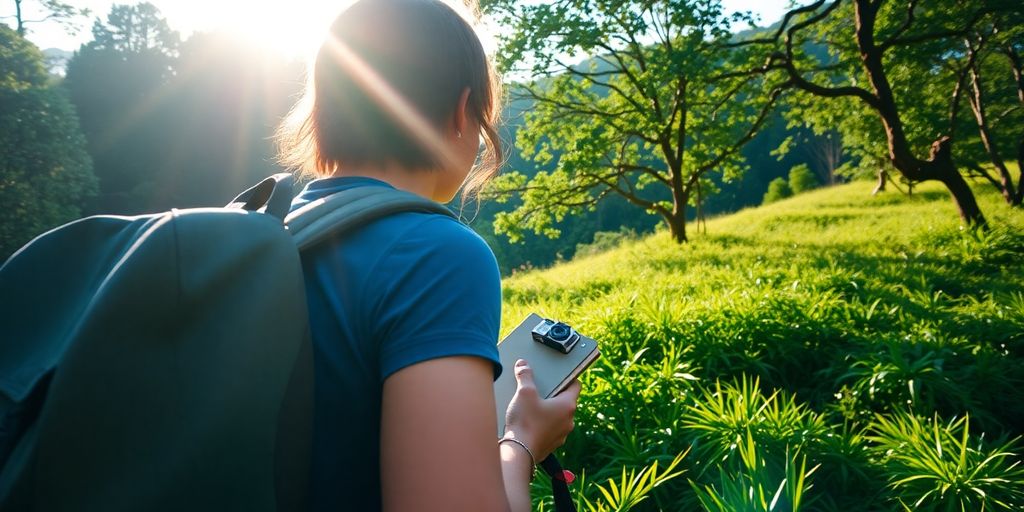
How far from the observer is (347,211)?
34.2 inches

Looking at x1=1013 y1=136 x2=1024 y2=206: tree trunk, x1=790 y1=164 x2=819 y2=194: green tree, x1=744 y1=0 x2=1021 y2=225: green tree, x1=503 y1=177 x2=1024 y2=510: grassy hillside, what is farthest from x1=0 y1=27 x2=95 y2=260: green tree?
x1=790 y1=164 x2=819 y2=194: green tree

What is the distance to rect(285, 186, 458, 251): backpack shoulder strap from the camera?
2.81 feet

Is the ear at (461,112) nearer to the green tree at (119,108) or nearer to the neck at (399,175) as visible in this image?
the neck at (399,175)

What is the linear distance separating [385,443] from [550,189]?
13.0m

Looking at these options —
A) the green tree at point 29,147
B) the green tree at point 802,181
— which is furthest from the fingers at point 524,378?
the green tree at point 802,181

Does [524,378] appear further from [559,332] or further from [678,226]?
[678,226]

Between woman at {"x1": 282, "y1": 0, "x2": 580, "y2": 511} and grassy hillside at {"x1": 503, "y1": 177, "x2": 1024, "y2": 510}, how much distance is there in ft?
6.36

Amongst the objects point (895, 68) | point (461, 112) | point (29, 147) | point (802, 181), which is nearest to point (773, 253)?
point (895, 68)

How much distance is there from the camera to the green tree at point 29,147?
1717cm

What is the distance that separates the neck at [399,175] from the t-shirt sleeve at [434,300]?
0.26 meters

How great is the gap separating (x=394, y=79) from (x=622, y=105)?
43.1 feet

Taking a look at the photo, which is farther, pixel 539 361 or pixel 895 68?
pixel 895 68

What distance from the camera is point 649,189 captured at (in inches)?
2356

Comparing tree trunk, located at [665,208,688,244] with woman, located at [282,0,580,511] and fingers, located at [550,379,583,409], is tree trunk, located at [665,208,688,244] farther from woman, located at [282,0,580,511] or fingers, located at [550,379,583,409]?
woman, located at [282,0,580,511]
